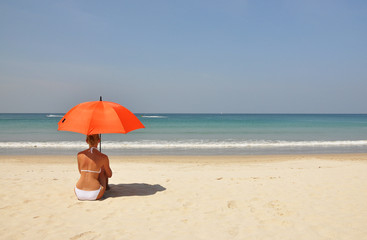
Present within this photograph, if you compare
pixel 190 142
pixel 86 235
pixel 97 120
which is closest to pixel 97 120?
pixel 97 120

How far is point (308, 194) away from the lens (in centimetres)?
598

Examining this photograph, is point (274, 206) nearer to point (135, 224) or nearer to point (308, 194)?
point (308, 194)

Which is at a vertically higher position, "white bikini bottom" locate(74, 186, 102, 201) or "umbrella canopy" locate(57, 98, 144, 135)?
"umbrella canopy" locate(57, 98, 144, 135)

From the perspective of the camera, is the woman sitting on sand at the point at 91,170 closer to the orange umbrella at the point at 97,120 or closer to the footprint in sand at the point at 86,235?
the orange umbrella at the point at 97,120

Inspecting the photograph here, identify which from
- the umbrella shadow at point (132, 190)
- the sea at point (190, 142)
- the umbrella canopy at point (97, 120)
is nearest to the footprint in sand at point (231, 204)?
the umbrella shadow at point (132, 190)

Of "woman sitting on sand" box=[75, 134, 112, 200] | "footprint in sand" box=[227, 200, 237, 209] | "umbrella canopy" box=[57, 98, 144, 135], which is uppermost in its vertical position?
"umbrella canopy" box=[57, 98, 144, 135]

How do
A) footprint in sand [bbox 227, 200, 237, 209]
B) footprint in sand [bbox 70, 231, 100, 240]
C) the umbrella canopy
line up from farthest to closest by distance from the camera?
footprint in sand [bbox 227, 200, 237, 209]
the umbrella canopy
footprint in sand [bbox 70, 231, 100, 240]

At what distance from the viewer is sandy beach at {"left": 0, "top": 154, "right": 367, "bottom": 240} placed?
407 centimetres

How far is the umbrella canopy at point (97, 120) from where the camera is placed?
5.06 metres

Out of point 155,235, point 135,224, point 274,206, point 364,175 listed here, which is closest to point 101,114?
point 135,224

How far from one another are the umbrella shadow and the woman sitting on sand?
42cm

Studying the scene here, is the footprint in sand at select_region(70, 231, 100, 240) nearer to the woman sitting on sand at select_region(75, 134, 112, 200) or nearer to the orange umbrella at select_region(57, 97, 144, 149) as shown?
the woman sitting on sand at select_region(75, 134, 112, 200)

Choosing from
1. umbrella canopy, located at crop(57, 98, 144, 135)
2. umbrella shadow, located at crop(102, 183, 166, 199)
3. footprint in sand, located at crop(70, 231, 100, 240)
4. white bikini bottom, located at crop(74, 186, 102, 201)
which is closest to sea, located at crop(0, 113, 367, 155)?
umbrella shadow, located at crop(102, 183, 166, 199)

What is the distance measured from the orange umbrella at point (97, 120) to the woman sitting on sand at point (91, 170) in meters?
0.36
